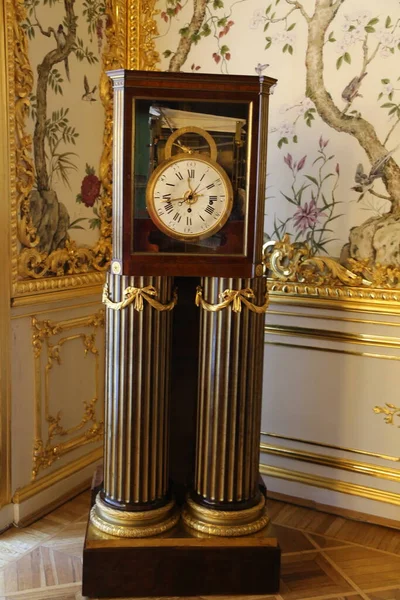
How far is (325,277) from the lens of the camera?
7.91 ft

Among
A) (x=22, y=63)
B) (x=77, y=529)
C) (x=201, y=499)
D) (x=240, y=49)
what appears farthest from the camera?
(x=240, y=49)

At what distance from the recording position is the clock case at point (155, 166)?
1.75m

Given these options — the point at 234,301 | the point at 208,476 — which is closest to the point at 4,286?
the point at 234,301

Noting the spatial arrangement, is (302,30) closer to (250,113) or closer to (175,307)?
(250,113)

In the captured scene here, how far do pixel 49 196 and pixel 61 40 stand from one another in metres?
0.61

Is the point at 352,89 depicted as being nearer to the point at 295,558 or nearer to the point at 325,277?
the point at 325,277

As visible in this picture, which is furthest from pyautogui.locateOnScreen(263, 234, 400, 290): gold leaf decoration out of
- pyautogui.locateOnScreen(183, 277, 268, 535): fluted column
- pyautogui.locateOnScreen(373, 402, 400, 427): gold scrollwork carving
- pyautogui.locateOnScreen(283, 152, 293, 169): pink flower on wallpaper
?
pyautogui.locateOnScreen(183, 277, 268, 535): fluted column

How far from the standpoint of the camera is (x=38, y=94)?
2205 millimetres

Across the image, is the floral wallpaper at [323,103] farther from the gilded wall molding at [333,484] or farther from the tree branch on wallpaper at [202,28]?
the gilded wall molding at [333,484]

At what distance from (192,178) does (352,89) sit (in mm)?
917

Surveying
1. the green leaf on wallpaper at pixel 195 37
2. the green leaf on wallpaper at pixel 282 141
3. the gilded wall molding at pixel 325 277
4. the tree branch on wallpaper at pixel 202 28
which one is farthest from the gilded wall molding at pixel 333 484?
the green leaf on wallpaper at pixel 195 37

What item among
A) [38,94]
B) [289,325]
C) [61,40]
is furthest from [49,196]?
[289,325]

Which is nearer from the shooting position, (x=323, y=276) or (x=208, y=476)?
(x=208, y=476)

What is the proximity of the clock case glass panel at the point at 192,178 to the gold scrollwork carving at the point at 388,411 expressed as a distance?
953 millimetres
